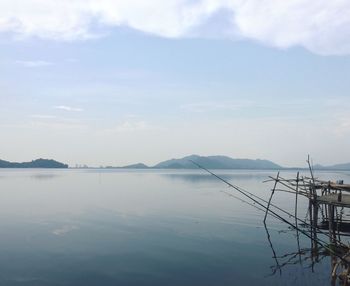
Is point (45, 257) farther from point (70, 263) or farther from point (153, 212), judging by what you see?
point (153, 212)

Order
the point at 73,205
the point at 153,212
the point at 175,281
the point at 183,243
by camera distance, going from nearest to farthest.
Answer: the point at 175,281
the point at 183,243
the point at 153,212
the point at 73,205

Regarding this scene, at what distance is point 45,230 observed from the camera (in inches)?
1467

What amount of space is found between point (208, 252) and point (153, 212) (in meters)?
22.4

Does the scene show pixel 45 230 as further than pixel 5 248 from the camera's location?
Yes

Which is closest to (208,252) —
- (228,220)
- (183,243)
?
(183,243)

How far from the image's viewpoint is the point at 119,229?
38250 millimetres

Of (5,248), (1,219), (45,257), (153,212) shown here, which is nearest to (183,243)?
(45,257)

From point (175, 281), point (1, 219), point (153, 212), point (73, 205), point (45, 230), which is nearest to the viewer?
point (175, 281)

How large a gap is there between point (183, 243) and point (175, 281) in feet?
31.9

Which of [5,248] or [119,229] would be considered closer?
[5,248]

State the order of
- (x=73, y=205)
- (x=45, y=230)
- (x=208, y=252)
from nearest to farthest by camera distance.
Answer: (x=208, y=252) < (x=45, y=230) < (x=73, y=205)

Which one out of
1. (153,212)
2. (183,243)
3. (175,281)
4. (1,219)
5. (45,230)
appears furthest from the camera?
(153,212)

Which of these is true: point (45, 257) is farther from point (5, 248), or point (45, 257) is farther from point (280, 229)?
point (280, 229)

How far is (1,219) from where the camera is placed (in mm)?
43688
